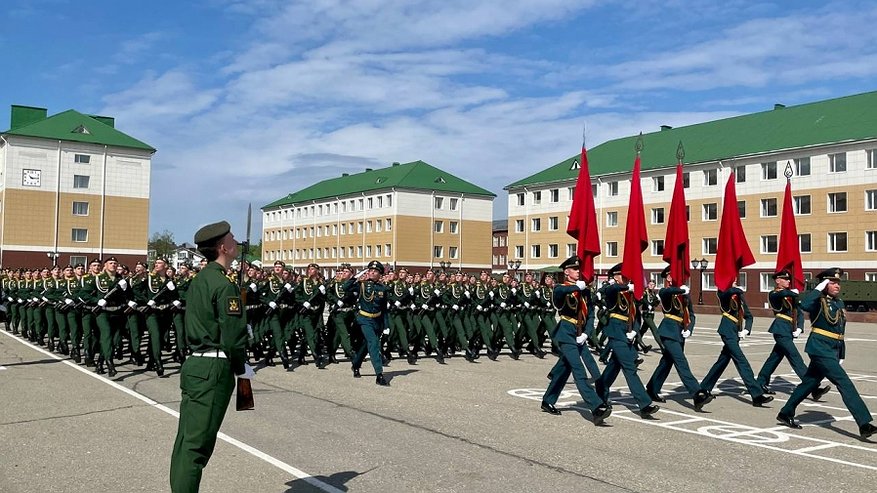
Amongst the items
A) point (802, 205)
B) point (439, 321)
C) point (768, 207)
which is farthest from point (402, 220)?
point (439, 321)

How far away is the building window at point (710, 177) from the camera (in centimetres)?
5322

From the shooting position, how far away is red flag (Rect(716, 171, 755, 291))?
39.0 ft

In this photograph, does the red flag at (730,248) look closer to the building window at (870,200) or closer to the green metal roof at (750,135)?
the building window at (870,200)

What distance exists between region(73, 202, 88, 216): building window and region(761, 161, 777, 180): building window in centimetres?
4666

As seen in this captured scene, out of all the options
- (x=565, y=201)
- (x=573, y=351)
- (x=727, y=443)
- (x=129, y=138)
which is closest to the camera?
(x=727, y=443)

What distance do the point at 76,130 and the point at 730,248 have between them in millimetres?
53982

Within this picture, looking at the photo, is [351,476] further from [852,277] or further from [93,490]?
[852,277]

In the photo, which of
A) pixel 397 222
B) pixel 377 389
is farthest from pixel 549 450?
pixel 397 222

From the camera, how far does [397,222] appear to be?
75000 millimetres

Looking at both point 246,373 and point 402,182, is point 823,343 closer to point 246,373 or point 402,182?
point 246,373

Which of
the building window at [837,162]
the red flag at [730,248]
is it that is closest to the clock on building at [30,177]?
the building window at [837,162]

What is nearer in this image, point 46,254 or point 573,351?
point 573,351

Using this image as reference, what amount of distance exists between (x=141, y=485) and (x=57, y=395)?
17.5 feet

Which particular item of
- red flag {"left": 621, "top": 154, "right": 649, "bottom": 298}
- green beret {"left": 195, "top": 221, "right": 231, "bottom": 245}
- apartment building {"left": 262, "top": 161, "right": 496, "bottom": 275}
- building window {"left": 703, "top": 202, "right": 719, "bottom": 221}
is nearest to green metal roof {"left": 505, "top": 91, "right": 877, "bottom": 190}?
building window {"left": 703, "top": 202, "right": 719, "bottom": 221}
